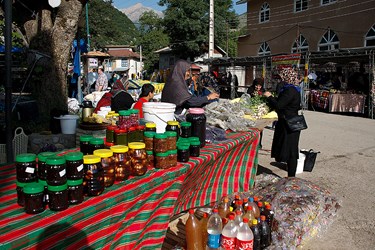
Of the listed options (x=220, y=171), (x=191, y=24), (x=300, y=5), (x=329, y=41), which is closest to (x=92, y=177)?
(x=220, y=171)

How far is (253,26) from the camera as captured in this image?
29.2m

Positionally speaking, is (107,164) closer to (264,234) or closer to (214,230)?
(214,230)

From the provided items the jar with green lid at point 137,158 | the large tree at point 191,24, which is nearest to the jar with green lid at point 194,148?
the jar with green lid at point 137,158

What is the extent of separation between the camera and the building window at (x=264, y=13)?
90.4 ft

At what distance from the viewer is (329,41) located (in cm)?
2244

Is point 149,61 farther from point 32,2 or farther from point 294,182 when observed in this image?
point 294,182

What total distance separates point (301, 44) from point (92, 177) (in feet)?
83.4

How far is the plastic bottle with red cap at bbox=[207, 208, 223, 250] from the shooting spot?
262cm

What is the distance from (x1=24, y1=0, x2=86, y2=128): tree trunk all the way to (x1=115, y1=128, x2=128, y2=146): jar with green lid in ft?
14.8

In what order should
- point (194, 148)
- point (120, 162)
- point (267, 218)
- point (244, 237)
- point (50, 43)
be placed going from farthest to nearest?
1. point (50, 43)
2. point (267, 218)
3. point (194, 148)
4. point (244, 237)
5. point (120, 162)

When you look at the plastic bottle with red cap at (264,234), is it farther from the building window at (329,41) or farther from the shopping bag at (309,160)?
the building window at (329,41)

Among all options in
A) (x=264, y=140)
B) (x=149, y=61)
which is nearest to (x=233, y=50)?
(x=149, y=61)

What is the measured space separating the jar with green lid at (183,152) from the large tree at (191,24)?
30.5 metres

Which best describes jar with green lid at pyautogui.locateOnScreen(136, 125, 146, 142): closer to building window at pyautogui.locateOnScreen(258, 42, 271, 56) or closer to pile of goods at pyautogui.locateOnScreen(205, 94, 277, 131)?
pile of goods at pyautogui.locateOnScreen(205, 94, 277, 131)
